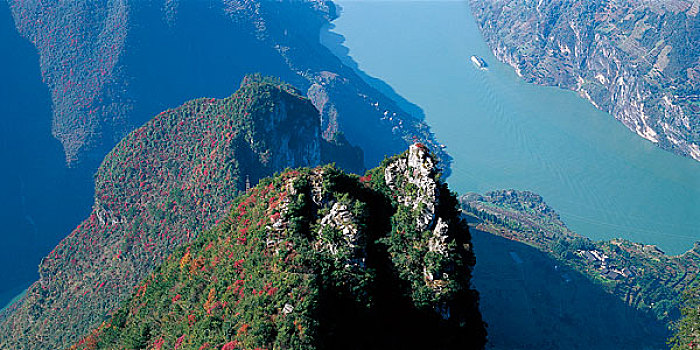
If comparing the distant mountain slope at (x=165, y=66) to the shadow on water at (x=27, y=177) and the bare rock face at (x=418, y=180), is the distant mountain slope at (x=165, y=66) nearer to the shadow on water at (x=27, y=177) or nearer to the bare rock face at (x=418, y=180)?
the shadow on water at (x=27, y=177)

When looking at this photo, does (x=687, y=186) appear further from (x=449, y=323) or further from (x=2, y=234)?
(x=2, y=234)

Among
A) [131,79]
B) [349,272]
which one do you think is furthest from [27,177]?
[349,272]

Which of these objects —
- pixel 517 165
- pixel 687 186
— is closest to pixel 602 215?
pixel 517 165

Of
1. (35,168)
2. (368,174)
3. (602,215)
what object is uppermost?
(35,168)

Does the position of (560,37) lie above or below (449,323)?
above

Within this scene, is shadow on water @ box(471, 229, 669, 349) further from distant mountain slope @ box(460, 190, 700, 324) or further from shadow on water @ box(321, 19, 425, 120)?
shadow on water @ box(321, 19, 425, 120)

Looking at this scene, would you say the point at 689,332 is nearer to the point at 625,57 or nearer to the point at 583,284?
the point at 583,284
